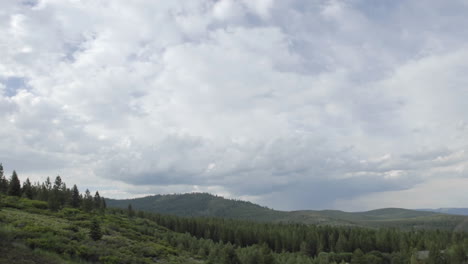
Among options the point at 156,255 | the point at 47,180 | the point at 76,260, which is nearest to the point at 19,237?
the point at 76,260

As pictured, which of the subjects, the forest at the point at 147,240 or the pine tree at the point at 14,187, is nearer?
the forest at the point at 147,240

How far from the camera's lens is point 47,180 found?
138 meters

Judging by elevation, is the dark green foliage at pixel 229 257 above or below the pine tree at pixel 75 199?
below

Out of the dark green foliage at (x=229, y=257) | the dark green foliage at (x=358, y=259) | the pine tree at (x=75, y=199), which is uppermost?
the pine tree at (x=75, y=199)

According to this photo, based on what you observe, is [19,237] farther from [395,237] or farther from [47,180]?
[395,237]

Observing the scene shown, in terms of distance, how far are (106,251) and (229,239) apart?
129 metres

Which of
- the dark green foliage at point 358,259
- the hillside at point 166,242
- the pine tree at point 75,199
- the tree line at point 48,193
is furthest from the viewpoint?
the dark green foliage at point 358,259

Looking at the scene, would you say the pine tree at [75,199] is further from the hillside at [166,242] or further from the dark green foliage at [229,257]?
the dark green foliage at [229,257]

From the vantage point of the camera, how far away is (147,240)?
5781 cm

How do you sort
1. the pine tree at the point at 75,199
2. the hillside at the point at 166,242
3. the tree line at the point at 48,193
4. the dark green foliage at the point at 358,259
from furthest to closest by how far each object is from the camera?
the dark green foliage at the point at 358,259, the pine tree at the point at 75,199, the tree line at the point at 48,193, the hillside at the point at 166,242

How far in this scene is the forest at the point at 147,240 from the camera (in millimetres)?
25938

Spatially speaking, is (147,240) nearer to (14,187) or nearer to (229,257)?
(229,257)

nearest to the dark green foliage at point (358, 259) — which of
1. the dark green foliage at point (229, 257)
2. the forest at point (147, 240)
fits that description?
the forest at point (147, 240)

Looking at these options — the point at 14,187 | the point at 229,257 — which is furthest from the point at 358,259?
the point at 14,187
